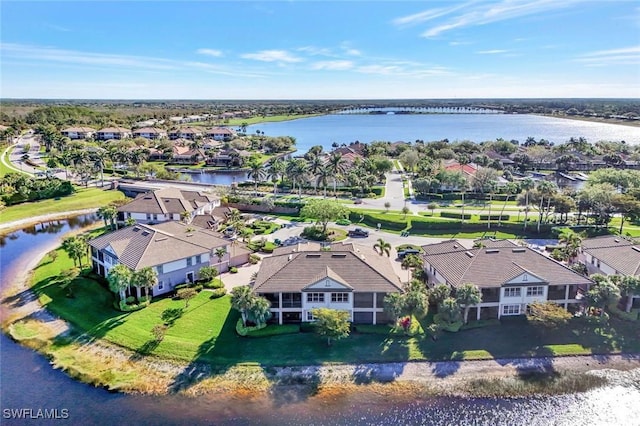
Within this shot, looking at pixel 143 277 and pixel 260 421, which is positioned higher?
pixel 143 277

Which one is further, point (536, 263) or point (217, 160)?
point (217, 160)

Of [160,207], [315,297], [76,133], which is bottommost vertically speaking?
[315,297]

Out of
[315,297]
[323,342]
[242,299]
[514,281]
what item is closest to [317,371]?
[323,342]

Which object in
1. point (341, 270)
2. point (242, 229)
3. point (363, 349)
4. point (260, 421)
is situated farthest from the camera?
point (242, 229)

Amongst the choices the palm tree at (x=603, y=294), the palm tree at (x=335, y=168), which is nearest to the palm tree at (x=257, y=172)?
the palm tree at (x=335, y=168)

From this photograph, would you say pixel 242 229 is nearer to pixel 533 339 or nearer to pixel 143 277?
pixel 143 277

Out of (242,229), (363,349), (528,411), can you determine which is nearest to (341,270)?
(363,349)

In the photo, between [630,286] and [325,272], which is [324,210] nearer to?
[325,272]
